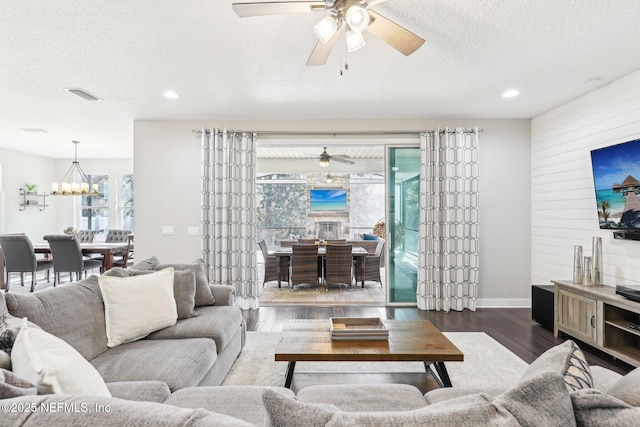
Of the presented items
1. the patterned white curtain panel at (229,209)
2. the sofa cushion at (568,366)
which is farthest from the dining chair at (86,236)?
the sofa cushion at (568,366)

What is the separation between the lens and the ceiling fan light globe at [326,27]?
1.91 m

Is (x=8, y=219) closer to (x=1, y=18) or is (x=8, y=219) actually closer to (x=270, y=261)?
(x=270, y=261)

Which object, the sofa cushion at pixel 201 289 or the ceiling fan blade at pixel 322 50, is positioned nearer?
the ceiling fan blade at pixel 322 50

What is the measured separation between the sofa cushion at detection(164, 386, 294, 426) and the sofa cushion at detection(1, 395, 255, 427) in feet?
2.58

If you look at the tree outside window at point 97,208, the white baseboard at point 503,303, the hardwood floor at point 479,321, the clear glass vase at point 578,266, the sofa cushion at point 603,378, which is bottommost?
the hardwood floor at point 479,321

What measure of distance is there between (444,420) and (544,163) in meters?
4.84

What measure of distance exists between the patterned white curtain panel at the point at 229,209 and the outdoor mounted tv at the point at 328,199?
441cm

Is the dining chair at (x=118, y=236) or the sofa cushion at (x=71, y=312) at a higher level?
the dining chair at (x=118, y=236)

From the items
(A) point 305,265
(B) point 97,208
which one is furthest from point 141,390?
(B) point 97,208

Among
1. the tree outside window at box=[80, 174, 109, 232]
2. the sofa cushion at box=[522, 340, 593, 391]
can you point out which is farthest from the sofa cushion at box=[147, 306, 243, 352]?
the tree outside window at box=[80, 174, 109, 232]

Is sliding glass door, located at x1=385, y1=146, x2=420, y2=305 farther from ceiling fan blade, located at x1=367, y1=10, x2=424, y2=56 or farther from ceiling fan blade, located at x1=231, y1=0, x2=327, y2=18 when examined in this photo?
ceiling fan blade, located at x1=231, y1=0, x2=327, y2=18

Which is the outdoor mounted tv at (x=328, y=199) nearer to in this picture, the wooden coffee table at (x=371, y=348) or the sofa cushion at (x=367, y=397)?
the wooden coffee table at (x=371, y=348)

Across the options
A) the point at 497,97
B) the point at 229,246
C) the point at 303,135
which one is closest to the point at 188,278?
the point at 229,246

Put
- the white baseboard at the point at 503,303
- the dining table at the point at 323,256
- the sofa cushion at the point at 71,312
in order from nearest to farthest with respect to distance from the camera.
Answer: the sofa cushion at the point at 71,312, the white baseboard at the point at 503,303, the dining table at the point at 323,256
